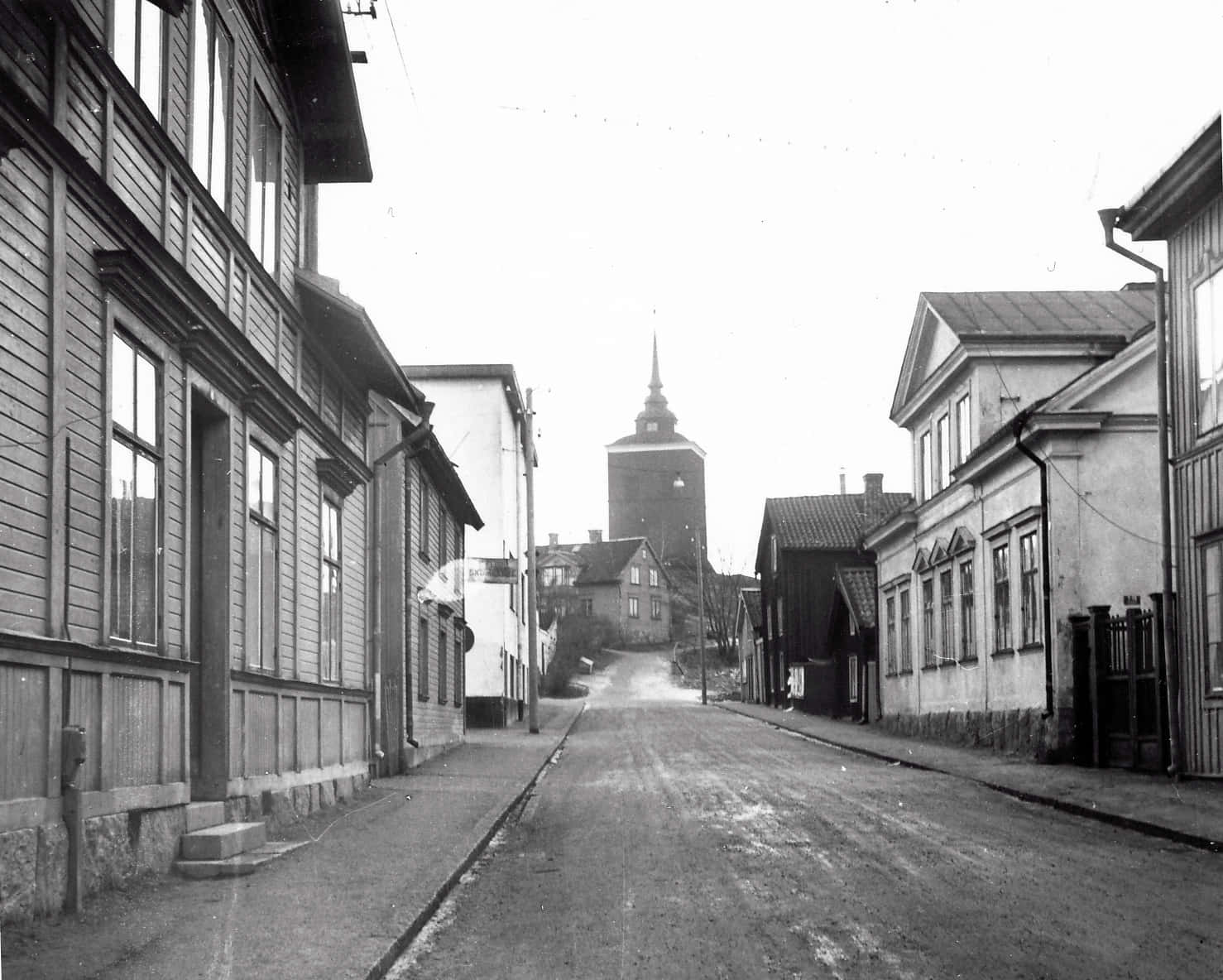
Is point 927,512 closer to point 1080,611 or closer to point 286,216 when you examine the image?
point 1080,611

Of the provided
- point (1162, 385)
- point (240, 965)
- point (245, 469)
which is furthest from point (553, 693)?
point (240, 965)

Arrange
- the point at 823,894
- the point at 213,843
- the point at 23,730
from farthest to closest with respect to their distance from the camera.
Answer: the point at 213,843 → the point at 823,894 → the point at 23,730

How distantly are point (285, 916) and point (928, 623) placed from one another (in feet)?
79.7

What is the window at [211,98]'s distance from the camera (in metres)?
11.0

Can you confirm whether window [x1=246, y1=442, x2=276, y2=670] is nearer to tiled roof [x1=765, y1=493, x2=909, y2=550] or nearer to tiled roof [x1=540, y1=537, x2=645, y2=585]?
tiled roof [x1=765, y1=493, x2=909, y2=550]

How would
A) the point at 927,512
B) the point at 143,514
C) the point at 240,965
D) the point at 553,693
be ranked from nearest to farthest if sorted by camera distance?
the point at 240,965, the point at 143,514, the point at 927,512, the point at 553,693

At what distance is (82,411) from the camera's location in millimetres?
8320

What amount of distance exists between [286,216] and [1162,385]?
32.2 feet

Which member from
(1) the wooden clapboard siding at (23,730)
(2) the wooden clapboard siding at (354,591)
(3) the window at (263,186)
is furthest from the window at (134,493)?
(2) the wooden clapboard siding at (354,591)

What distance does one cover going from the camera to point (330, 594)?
15.9 meters

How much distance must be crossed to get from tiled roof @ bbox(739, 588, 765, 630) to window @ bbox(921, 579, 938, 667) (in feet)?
108

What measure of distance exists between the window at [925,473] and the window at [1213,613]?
13923mm

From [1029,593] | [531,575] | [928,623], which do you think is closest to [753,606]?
[531,575]

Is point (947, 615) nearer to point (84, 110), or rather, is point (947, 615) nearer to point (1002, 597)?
point (1002, 597)
